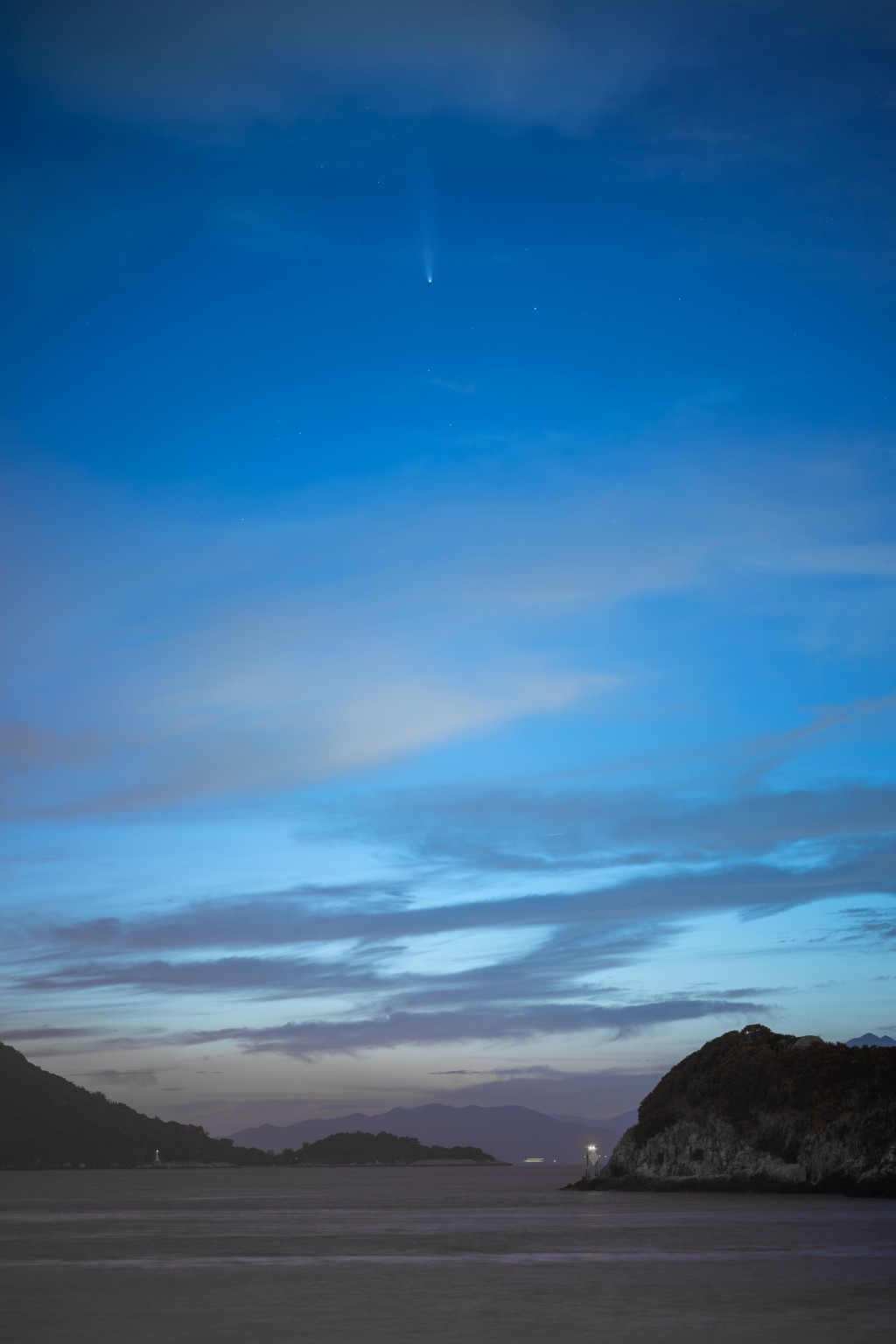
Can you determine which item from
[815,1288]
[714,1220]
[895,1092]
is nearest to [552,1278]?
[815,1288]

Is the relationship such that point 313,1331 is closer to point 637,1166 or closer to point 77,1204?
point 77,1204

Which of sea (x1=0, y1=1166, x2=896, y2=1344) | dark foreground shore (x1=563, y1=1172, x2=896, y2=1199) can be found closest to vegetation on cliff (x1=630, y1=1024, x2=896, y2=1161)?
dark foreground shore (x1=563, y1=1172, x2=896, y2=1199)

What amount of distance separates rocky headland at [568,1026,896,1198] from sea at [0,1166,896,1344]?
36884 millimetres

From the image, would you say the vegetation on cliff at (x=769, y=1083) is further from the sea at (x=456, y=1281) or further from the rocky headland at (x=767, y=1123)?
the sea at (x=456, y=1281)

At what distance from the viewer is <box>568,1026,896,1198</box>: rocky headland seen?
119062mm

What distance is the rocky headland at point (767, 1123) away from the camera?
119 m

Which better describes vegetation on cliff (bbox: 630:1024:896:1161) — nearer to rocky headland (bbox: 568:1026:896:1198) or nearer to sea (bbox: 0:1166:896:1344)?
rocky headland (bbox: 568:1026:896:1198)

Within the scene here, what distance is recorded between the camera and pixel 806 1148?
124 m

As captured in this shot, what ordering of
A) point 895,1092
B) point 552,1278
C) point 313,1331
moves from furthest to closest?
point 895,1092
point 552,1278
point 313,1331

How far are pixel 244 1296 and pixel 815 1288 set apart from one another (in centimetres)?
1627

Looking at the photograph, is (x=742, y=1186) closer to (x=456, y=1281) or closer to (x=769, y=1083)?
(x=769, y=1083)

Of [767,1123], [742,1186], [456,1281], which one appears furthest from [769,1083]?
[456,1281]

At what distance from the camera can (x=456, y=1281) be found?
40500mm

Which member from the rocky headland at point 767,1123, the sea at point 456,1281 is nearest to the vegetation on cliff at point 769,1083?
the rocky headland at point 767,1123
